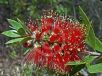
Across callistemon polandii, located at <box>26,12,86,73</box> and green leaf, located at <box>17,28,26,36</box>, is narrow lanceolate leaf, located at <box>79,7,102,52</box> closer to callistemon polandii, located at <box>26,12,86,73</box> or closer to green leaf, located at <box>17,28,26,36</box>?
callistemon polandii, located at <box>26,12,86,73</box>

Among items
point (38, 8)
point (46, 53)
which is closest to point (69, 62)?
point (46, 53)

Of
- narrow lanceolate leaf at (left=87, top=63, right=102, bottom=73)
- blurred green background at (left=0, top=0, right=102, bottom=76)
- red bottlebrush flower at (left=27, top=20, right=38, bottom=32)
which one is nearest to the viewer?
narrow lanceolate leaf at (left=87, top=63, right=102, bottom=73)

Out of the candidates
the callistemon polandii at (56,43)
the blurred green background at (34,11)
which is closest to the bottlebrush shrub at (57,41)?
the callistemon polandii at (56,43)

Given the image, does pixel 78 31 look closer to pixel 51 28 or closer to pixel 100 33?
pixel 51 28

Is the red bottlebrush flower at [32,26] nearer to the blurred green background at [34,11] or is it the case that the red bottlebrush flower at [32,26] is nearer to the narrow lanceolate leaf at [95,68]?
the narrow lanceolate leaf at [95,68]

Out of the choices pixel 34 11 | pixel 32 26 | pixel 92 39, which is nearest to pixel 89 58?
pixel 92 39

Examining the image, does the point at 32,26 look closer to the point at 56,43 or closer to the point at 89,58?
the point at 56,43

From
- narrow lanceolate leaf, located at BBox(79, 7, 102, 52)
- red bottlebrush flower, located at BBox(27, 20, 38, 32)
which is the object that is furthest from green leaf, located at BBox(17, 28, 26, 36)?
narrow lanceolate leaf, located at BBox(79, 7, 102, 52)
